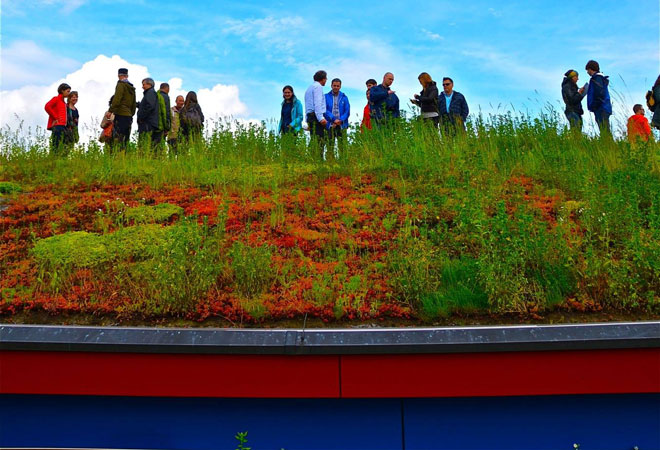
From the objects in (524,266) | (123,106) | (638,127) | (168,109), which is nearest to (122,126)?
(123,106)

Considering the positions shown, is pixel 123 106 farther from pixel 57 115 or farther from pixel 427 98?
pixel 427 98

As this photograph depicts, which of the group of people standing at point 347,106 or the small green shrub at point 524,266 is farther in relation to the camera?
the group of people standing at point 347,106

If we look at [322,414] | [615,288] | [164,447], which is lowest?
[164,447]

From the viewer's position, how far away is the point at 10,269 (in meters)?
5.47

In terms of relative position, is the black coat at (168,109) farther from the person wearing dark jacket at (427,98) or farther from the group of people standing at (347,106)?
the person wearing dark jacket at (427,98)

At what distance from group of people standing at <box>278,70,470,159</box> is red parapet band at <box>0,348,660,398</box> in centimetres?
689

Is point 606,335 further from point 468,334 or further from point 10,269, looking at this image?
point 10,269

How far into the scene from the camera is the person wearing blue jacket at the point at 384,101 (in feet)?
34.3

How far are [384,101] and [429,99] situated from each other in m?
0.98

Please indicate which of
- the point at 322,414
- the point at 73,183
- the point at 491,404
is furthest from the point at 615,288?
the point at 73,183

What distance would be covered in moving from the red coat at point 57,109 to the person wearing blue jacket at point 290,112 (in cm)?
495

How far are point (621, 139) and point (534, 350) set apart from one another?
6148 millimetres

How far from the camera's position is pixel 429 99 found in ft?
35.2

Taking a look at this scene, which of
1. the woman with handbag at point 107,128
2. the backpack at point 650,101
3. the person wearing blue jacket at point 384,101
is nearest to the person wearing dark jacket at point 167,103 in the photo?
the woman with handbag at point 107,128
